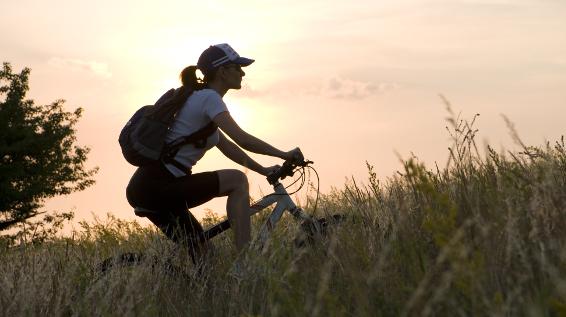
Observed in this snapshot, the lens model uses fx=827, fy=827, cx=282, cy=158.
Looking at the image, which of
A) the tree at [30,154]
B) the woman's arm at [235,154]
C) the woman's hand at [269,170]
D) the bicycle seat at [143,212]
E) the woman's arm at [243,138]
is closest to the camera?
the woman's arm at [243,138]

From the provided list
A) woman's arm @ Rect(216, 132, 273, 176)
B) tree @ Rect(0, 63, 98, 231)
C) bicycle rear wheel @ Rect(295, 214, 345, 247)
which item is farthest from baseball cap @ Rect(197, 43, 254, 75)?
tree @ Rect(0, 63, 98, 231)

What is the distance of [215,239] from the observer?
31.7 feet

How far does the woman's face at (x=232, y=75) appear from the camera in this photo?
7.16 meters

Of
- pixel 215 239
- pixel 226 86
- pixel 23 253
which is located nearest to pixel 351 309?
pixel 226 86

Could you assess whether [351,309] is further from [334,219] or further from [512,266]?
[334,219]

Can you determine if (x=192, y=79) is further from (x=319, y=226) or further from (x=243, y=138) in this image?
(x=319, y=226)

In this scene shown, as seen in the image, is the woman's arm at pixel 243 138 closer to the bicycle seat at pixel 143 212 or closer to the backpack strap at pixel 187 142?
the backpack strap at pixel 187 142

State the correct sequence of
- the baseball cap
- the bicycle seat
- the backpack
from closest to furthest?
the backpack → the baseball cap → the bicycle seat

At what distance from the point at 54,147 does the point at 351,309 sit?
92.0ft

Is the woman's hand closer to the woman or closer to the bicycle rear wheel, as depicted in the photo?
the woman

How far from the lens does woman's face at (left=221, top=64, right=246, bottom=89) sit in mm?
7160

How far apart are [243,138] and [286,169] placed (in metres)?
0.66

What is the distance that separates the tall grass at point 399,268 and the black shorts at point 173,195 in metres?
0.27

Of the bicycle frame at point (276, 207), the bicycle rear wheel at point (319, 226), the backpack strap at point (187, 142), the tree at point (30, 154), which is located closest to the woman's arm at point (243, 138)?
the backpack strap at point (187, 142)
